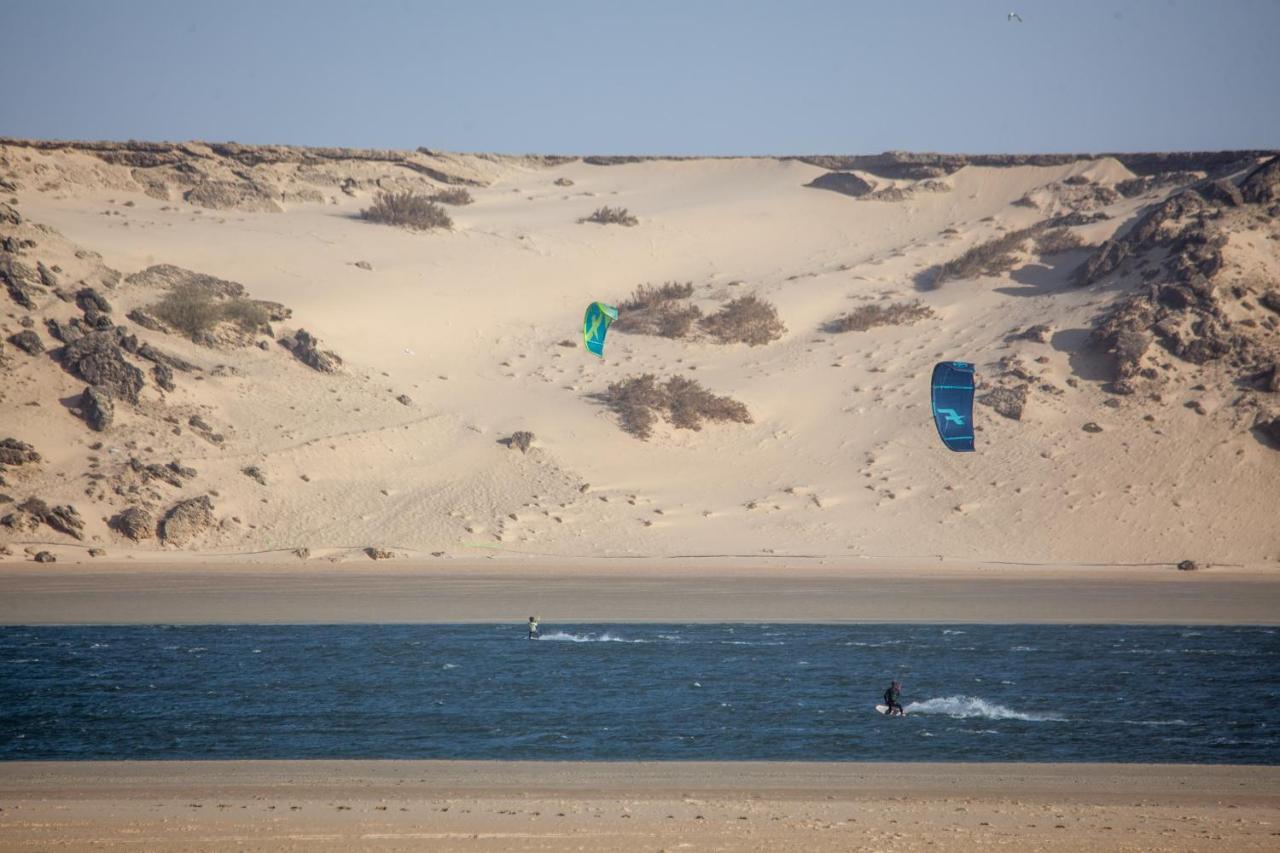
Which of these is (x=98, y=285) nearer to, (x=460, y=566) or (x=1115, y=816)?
(x=460, y=566)

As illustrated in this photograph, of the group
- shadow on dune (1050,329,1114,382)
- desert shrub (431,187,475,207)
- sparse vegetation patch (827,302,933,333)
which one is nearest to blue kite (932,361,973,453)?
shadow on dune (1050,329,1114,382)

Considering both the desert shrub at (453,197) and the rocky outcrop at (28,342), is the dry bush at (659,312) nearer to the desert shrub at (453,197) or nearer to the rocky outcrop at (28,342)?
the desert shrub at (453,197)

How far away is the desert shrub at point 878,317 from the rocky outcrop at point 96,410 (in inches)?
923

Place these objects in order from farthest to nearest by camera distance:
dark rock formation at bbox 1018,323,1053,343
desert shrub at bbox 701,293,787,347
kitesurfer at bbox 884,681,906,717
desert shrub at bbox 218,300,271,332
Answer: desert shrub at bbox 701,293,787,347
dark rock formation at bbox 1018,323,1053,343
desert shrub at bbox 218,300,271,332
kitesurfer at bbox 884,681,906,717

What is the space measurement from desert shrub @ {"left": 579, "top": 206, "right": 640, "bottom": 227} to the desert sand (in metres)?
0.88

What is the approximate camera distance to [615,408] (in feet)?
119

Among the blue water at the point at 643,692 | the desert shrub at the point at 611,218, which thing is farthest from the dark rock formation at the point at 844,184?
the blue water at the point at 643,692

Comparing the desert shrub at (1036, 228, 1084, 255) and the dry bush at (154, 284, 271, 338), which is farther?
the desert shrub at (1036, 228, 1084, 255)

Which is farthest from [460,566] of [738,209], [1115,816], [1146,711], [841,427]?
[738,209]

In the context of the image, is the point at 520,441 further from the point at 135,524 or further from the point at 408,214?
Answer: the point at 408,214

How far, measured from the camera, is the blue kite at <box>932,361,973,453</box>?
2070 centimetres

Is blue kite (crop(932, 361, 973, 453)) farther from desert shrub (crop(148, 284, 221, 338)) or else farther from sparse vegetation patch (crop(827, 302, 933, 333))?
desert shrub (crop(148, 284, 221, 338))

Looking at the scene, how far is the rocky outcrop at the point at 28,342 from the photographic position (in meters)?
31.5

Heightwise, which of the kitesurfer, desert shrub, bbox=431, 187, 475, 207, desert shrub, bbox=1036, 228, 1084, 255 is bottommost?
the kitesurfer
